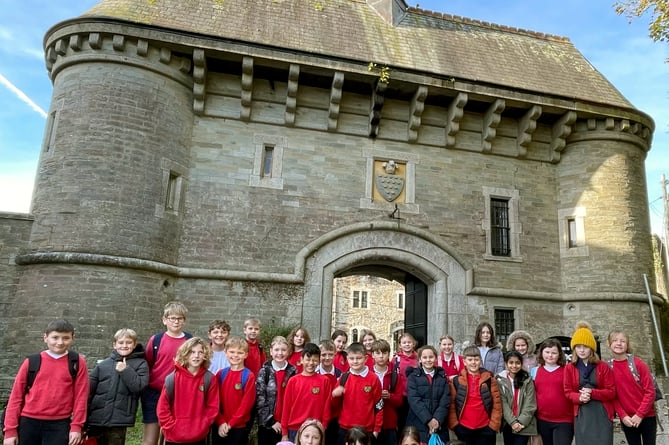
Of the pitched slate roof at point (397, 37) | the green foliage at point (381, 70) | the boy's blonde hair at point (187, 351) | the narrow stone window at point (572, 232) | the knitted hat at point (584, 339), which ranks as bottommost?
the boy's blonde hair at point (187, 351)

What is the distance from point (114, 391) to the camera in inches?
176

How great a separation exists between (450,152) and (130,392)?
896 cm

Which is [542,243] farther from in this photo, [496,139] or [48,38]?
[48,38]

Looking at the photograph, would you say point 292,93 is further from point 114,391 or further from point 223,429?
point 223,429

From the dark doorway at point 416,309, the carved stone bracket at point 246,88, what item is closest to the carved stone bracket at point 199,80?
the carved stone bracket at point 246,88

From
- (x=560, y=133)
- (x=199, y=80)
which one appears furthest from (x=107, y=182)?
(x=560, y=133)

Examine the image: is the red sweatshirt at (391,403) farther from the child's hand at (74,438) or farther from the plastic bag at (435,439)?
the child's hand at (74,438)

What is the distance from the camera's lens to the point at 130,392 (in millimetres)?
4543

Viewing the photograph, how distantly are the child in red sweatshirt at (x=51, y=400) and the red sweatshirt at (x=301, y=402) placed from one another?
173 centimetres

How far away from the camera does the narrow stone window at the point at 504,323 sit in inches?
432

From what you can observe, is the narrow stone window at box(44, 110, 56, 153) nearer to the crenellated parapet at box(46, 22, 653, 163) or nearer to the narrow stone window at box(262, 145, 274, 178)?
the crenellated parapet at box(46, 22, 653, 163)

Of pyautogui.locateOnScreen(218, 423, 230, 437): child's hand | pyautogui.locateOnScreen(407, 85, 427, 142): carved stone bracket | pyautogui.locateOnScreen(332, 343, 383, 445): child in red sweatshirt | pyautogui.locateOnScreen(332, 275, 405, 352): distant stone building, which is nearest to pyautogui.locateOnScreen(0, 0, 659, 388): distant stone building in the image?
pyautogui.locateOnScreen(407, 85, 427, 142): carved stone bracket

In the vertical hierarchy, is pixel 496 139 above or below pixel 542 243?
above

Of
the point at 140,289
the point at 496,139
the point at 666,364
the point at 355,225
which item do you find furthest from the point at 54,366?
the point at 666,364
